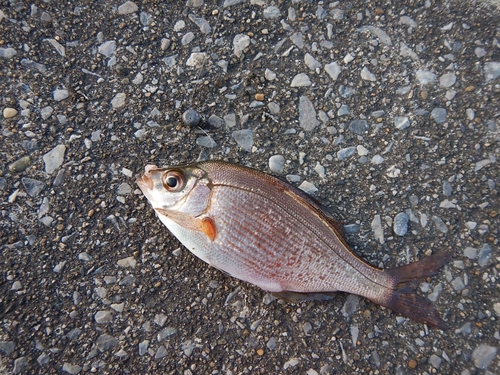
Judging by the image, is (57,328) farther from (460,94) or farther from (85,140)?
(460,94)

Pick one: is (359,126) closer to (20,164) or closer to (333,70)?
(333,70)

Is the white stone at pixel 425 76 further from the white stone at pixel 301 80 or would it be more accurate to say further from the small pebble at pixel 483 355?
the small pebble at pixel 483 355

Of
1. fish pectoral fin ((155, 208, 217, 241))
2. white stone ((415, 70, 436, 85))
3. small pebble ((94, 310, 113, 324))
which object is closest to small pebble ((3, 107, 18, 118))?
fish pectoral fin ((155, 208, 217, 241))

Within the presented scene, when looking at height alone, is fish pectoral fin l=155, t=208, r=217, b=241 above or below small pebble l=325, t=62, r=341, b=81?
below

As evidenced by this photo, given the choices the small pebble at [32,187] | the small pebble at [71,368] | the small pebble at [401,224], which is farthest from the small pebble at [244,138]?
the small pebble at [71,368]

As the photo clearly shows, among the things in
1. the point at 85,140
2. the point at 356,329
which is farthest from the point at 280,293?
the point at 85,140

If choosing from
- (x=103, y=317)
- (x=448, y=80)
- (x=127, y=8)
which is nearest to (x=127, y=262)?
(x=103, y=317)

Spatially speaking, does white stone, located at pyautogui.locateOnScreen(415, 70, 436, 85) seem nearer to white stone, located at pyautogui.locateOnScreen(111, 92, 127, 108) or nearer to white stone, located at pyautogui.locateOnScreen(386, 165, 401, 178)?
white stone, located at pyautogui.locateOnScreen(386, 165, 401, 178)
